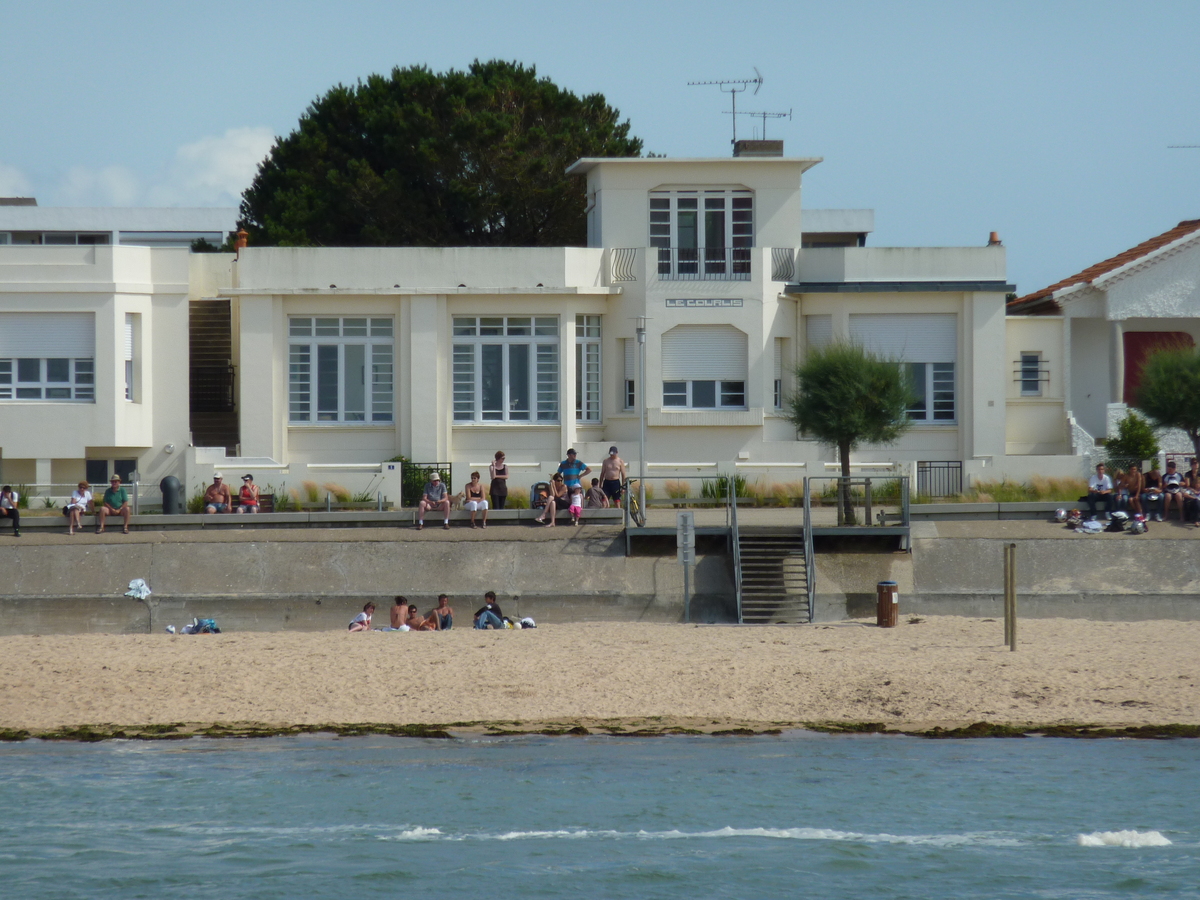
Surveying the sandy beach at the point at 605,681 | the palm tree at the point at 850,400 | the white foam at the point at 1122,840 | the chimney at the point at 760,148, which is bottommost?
the white foam at the point at 1122,840

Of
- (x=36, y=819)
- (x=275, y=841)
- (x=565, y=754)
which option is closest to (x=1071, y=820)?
(x=565, y=754)

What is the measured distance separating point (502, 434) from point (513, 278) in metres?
3.27

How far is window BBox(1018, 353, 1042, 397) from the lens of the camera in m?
34.4

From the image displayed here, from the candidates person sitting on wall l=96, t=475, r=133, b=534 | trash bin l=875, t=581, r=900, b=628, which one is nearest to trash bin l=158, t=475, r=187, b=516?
person sitting on wall l=96, t=475, r=133, b=534

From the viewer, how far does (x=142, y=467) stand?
31.9 m

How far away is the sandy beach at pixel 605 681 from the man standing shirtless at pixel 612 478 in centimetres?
484

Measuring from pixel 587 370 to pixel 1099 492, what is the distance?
36.9 ft

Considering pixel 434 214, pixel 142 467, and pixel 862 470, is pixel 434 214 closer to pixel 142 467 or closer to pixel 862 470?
pixel 142 467

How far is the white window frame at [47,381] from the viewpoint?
104 ft

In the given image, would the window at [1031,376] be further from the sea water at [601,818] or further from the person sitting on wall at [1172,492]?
the sea water at [601,818]

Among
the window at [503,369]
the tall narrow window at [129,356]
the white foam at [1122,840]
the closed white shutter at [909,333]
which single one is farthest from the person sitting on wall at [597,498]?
the white foam at [1122,840]

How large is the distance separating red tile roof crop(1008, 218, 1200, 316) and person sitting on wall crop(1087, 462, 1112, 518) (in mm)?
8553

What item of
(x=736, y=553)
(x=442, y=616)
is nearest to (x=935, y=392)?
(x=736, y=553)

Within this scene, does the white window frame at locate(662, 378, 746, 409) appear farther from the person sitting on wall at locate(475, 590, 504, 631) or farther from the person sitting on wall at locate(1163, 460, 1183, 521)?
the person sitting on wall at locate(475, 590, 504, 631)
